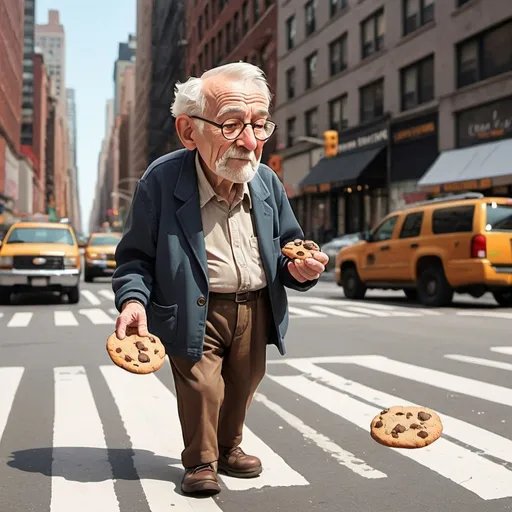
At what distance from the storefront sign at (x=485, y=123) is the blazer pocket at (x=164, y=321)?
2156 centimetres

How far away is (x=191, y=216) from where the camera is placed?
3.69m

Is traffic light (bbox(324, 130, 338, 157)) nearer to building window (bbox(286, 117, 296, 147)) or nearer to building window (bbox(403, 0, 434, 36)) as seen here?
building window (bbox(403, 0, 434, 36))

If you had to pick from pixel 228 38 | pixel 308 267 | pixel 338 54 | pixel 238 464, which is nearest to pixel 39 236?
pixel 238 464

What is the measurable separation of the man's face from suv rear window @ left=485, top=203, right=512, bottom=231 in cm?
1078

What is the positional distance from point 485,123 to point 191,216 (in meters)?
22.6

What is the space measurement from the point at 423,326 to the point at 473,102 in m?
15.5

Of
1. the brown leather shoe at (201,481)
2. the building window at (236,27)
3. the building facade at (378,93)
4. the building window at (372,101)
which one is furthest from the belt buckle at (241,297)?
the building window at (236,27)

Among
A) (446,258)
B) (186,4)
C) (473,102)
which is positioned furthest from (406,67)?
(186,4)

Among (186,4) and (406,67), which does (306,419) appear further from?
(186,4)

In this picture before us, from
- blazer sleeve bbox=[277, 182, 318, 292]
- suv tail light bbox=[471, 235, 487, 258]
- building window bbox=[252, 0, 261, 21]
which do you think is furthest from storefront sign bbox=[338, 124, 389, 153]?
blazer sleeve bbox=[277, 182, 318, 292]

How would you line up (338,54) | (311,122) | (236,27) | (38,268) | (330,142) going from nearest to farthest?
(38,268) < (330,142) < (338,54) < (311,122) < (236,27)

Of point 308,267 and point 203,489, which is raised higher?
point 308,267

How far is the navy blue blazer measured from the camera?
3.62 meters

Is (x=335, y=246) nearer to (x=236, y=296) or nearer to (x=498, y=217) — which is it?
(x=498, y=217)
